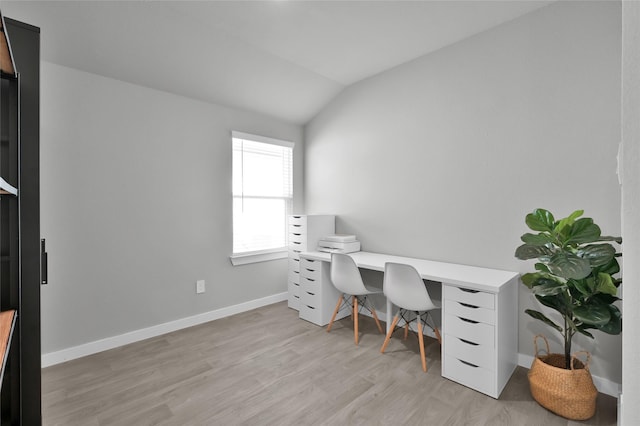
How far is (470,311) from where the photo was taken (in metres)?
2.12

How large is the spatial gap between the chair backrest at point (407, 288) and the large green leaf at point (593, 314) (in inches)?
33.4

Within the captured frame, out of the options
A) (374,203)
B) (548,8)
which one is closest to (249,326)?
(374,203)

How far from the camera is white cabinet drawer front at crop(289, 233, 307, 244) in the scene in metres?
3.53

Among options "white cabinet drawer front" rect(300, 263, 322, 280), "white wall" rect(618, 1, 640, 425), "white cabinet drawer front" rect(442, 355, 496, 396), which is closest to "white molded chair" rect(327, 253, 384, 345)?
"white cabinet drawer front" rect(300, 263, 322, 280)

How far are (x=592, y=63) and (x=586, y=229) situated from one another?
1.21 meters

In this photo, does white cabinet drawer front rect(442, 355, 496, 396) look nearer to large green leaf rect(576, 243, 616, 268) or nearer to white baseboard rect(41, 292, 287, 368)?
large green leaf rect(576, 243, 616, 268)

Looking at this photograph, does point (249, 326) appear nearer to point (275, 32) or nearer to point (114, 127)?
point (114, 127)

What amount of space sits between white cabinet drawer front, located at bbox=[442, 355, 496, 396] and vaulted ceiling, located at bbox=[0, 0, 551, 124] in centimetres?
263

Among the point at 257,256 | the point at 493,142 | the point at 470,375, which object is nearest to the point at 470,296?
the point at 470,375

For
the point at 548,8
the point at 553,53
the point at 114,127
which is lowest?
the point at 114,127

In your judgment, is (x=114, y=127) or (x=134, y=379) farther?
(x=114, y=127)

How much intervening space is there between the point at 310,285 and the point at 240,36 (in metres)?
2.46

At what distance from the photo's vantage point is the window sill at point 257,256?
11.7 feet

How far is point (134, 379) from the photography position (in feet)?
7.42
